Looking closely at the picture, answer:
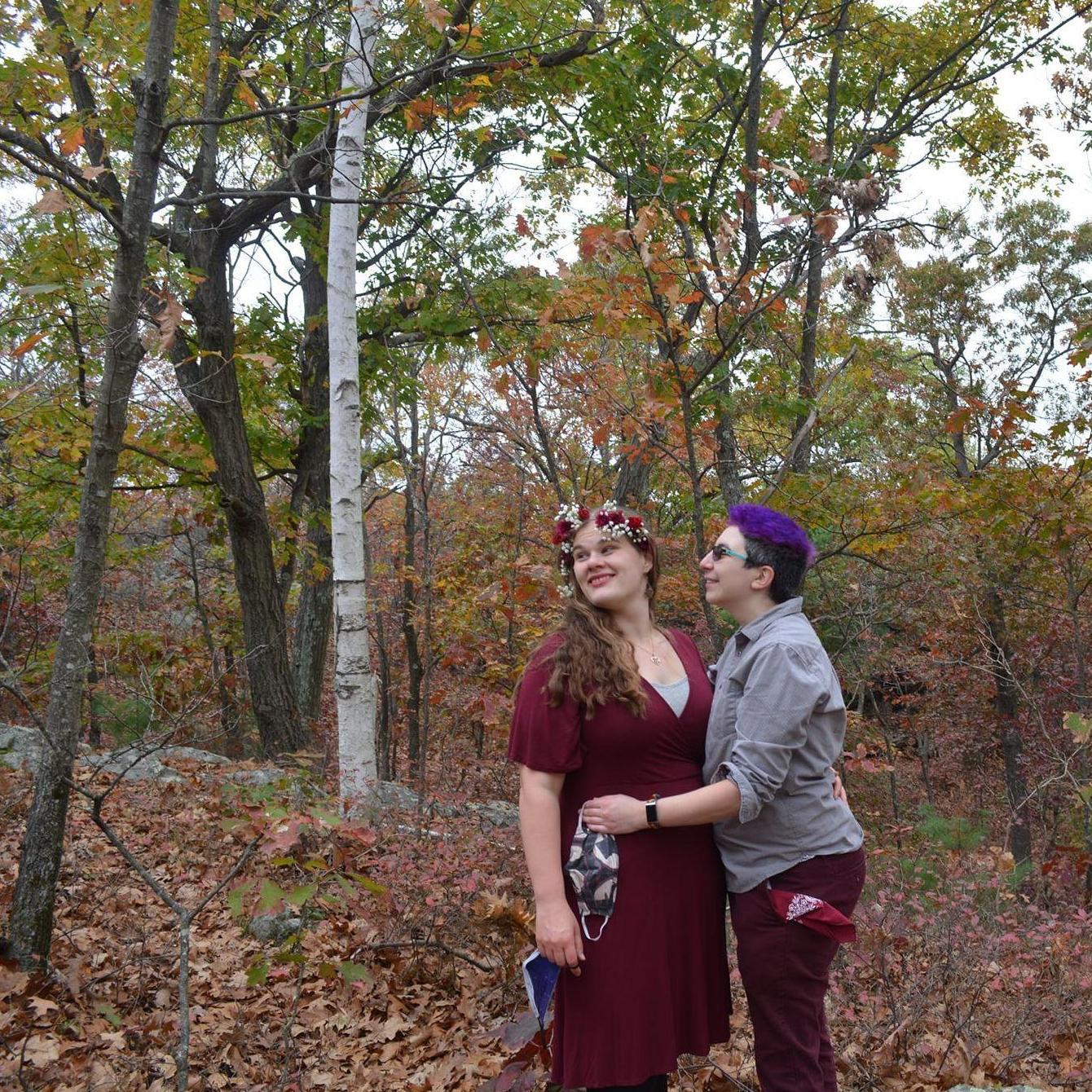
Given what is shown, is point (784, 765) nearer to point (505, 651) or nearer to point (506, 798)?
point (506, 798)

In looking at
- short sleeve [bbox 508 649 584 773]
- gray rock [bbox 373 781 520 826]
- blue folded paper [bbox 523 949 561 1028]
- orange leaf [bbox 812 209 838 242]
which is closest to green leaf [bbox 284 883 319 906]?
blue folded paper [bbox 523 949 561 1028]

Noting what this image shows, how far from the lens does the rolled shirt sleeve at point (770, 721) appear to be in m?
2.06

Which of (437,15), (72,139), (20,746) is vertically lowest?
(20,746)

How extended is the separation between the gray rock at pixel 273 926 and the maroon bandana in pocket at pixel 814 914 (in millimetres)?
2965

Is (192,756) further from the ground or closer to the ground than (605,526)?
closer to the ground

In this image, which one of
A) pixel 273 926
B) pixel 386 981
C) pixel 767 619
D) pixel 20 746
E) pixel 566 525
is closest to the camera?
pixel 767 619

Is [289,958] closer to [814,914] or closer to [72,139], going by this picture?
[814,914]

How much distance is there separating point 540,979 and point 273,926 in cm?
284

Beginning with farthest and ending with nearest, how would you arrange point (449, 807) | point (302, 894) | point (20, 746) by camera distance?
point (20, 746), point (449, 807), point (302, 894)

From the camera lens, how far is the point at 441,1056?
11.7 ft

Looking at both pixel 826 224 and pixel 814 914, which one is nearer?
pixel 814 914

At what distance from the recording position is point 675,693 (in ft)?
7.73

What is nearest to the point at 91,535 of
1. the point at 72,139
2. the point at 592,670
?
the point at 72,139

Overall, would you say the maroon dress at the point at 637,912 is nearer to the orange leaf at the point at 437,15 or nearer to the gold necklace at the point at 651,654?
the gold necklace at the point at 651,654
